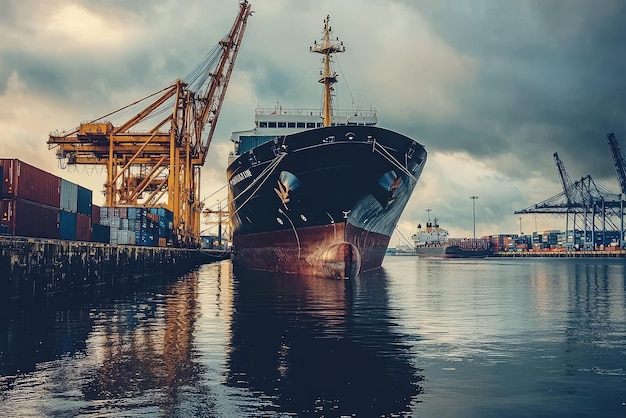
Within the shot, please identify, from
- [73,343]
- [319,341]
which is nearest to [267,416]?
[319,341]

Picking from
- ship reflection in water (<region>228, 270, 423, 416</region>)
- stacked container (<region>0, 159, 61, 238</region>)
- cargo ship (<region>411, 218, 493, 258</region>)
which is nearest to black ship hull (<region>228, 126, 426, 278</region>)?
ship reflection in water (<region>228, 270, 423, 416</region>)

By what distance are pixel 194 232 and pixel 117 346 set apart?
253 ft

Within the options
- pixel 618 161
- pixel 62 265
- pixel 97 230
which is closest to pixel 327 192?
pixel 62 265

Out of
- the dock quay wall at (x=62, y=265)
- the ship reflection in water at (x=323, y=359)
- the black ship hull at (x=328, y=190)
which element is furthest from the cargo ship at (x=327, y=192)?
the ship reflection in water at (x=323, y=359)

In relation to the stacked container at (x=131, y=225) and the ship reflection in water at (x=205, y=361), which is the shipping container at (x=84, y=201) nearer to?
the stacked container at (x=131, y=225)

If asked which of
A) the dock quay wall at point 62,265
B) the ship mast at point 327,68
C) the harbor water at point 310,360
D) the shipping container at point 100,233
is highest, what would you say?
the ship mast at point 327,68

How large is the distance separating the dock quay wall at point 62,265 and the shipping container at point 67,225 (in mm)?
1867

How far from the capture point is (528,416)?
8.53 m

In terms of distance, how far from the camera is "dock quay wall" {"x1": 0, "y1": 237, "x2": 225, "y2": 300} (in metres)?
23.2

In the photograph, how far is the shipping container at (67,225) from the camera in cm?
3453

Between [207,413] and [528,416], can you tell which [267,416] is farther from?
[528,416]

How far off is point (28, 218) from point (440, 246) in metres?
156

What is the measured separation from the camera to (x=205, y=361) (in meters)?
12.2

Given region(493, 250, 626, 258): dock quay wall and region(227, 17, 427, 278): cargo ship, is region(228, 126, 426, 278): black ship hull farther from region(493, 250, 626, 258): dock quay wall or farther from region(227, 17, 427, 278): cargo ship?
region(493, 250, 626, 258): dock quay wall
